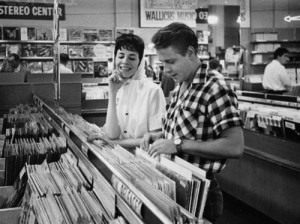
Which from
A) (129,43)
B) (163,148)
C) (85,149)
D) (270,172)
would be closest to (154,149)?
(163,148)

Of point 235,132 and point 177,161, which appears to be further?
point 235,132

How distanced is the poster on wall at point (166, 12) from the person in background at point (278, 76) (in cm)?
436

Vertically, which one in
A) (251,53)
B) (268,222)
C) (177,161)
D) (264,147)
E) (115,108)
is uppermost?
(251,53)

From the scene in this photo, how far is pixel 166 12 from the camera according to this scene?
38.5 ft

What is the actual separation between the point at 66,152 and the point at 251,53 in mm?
12441

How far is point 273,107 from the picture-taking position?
4.54m

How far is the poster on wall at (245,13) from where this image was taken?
14.0 meters

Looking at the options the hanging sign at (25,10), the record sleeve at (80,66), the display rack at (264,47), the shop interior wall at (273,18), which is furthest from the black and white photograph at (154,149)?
the shop interior wall at (273,18)

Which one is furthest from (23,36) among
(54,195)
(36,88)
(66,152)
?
(54,195)

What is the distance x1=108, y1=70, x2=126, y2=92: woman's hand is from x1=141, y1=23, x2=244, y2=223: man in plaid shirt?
2.19 ft

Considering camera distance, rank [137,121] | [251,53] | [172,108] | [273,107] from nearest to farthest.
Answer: [172,108] < [137,121] < [273,107] < [251,53]

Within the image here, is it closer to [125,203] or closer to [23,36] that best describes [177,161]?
[125,203]

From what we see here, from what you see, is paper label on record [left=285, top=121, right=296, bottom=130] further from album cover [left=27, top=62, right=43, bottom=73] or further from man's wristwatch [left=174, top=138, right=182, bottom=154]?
album cover [left=27, top=62, right=43, bottom=73]

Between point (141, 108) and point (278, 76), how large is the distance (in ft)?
18.1
